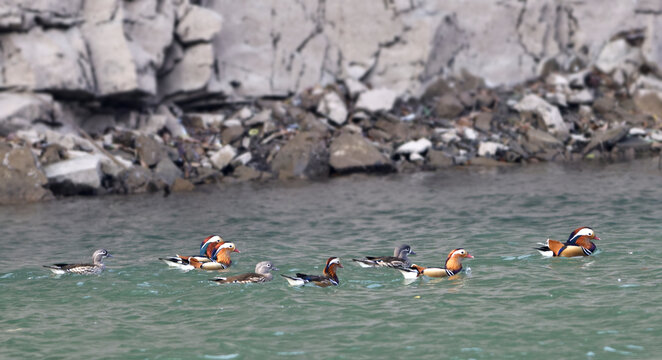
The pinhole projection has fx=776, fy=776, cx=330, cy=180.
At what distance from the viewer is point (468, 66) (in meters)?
37.4

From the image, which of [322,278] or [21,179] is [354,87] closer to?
[21,179]

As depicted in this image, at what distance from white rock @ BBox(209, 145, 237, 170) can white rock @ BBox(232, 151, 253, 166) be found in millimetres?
173

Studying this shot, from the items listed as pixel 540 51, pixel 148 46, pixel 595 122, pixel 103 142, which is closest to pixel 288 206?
pixel 103 142

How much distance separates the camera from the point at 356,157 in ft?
88.9

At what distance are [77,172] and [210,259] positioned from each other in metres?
11.2

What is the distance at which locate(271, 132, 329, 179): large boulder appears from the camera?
86.9ft

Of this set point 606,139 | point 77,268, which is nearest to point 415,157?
point 606,139

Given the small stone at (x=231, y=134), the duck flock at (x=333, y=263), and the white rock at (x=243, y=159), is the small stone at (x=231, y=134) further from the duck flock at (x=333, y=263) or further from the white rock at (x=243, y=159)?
the duck flock at (x=333, y=263)

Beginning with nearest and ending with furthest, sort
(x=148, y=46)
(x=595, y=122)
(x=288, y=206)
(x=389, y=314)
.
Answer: (x=389, y=314) → (x=288, y=206) → (x=148, y=46) → (x=595, y=122)

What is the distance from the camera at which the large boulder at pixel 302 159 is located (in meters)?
26.5

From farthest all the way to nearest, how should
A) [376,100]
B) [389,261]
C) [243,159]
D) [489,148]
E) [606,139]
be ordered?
[376,100] → [606,139] → [489,148] → [243,159] → [389,261]

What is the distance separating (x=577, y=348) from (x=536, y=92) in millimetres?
28328

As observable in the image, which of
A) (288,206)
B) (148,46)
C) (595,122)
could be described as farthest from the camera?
(595,122)

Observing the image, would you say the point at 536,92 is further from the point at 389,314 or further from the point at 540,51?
the point at 389,314
